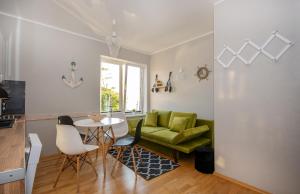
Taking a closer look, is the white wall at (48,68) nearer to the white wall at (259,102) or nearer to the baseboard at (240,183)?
the white wall at (259,102)

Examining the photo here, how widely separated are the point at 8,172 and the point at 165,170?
2.35 meters

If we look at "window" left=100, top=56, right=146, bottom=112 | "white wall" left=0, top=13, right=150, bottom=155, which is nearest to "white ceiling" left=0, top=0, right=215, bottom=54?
"white wall" left=0, top=13, right=150, bottom=155

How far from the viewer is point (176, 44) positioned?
4324 mm

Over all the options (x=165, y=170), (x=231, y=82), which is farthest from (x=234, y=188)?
(x=231, y=82)

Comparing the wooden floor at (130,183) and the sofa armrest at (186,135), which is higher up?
the sofa armrest at (186,135)

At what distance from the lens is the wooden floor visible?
2082mm

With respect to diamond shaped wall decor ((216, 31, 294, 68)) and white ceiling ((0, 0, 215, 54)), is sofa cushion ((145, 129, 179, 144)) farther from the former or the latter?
white ceiling ((0, 0, 215, 54))

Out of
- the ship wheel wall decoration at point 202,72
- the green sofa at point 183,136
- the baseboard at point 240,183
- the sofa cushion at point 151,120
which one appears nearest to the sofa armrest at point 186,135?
the green sofa at point 183,136

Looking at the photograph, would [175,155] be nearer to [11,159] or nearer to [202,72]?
[202,72]

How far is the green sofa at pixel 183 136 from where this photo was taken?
113 inches

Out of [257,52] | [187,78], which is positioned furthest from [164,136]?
[257,52]

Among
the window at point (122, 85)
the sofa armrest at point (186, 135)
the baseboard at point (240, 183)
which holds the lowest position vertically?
the baseboard at point (240, 183)

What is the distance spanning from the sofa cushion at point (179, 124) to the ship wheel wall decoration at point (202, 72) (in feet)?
3.59

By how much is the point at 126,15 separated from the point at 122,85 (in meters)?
2.09
